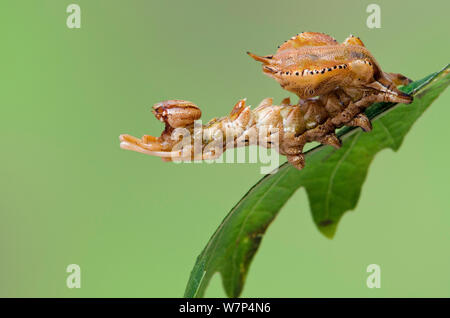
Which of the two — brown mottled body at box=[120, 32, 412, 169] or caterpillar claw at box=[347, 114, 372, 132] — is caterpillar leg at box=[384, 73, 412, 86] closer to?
brown mottled body at box=[120, 32, 412, 169]

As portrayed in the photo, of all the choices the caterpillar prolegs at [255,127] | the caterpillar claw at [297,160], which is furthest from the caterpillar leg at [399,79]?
the caterpillar claw at [297,160]

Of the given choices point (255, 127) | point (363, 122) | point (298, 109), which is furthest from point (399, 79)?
point (255, 127)

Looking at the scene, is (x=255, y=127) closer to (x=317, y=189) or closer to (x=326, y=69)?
(x=326, y=69)

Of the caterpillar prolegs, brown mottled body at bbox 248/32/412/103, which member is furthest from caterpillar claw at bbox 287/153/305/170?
brown mottled body at bbox 248/32/412/103

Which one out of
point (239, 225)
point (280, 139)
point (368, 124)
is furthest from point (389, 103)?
point (239, 225)

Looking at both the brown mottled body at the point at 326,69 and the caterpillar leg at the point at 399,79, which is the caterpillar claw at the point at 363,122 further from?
the caterpillar leg at the point at 399,79
